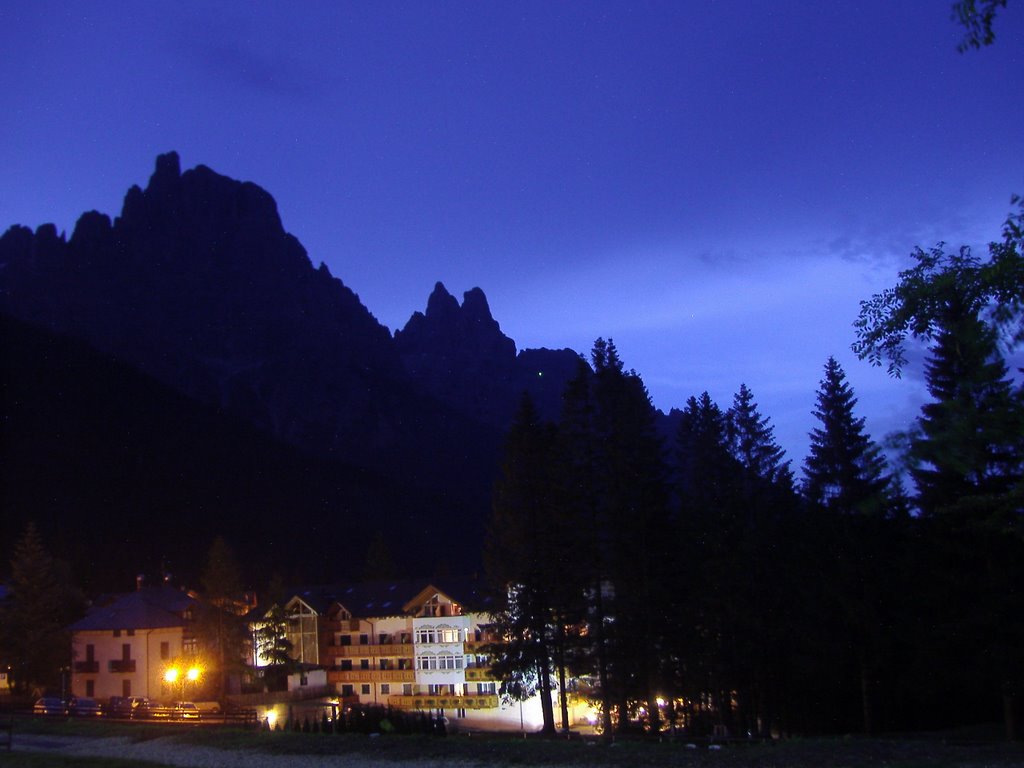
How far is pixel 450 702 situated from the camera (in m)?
58.4

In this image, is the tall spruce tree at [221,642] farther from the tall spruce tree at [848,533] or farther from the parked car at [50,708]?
the tall spruce tree at [848,533]

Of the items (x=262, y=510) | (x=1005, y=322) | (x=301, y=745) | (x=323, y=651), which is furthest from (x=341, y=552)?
(x=1005, y=322)

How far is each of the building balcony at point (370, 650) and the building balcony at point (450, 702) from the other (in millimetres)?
2986

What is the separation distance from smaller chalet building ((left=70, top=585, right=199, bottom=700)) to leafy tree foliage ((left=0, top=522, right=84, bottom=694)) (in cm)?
135

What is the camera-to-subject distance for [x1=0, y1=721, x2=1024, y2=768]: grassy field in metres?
22.4

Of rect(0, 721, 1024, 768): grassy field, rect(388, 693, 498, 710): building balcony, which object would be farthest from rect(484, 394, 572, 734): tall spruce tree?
rect(388, 693, 498, 710): building balcony

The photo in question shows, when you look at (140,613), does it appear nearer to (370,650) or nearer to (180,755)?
(370,650)

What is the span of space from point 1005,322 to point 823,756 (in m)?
19.3

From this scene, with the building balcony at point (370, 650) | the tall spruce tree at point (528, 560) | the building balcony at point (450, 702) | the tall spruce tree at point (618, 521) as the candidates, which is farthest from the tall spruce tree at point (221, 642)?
the tall spruce tree at point (618, 521)

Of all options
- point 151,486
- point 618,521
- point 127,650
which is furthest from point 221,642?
point 151,486

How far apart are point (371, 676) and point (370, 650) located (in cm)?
176

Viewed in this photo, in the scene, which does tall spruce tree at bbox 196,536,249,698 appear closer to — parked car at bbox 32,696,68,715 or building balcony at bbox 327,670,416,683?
building balcony at bbox 327,670,416,683

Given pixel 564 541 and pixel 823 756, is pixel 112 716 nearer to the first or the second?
pixel 564 541

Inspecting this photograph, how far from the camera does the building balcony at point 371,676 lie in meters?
61.6
